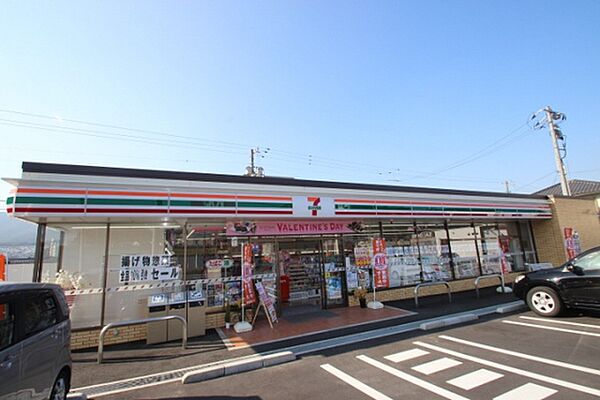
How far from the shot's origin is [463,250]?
12383 millimetres

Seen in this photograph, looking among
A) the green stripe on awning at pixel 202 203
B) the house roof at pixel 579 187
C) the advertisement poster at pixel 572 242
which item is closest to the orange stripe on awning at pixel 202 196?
the green stripe on awning at pixel 202 203

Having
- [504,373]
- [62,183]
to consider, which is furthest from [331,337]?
[62,183]

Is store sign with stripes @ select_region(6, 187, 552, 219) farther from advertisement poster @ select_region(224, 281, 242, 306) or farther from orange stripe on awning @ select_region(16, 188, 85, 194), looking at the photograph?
advertisement poster @ select_region(224, 281, 242, 306)

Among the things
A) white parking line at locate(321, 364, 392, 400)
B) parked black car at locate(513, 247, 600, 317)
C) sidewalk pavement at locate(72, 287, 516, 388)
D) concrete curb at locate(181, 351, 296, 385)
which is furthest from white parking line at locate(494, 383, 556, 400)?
parked black car at locate(513, 247, 600, 317)

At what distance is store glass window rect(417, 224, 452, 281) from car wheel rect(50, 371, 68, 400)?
34.5ft

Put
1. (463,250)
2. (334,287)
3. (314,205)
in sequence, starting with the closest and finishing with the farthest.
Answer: (314,205), (334,287), (463,250)

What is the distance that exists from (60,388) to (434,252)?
11.3 m

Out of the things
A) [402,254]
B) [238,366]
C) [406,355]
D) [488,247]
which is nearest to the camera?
[238,366]

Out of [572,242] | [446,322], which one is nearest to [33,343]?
[446,322]

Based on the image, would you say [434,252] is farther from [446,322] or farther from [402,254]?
[446,322]

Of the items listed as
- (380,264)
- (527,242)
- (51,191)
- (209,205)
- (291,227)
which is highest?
(51,191)

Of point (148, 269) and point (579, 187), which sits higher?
point (579, 187)

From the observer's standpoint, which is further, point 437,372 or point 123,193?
point 123,193

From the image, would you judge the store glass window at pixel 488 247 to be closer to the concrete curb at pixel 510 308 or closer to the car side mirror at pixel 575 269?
the concrete curb at pixel 510 308
